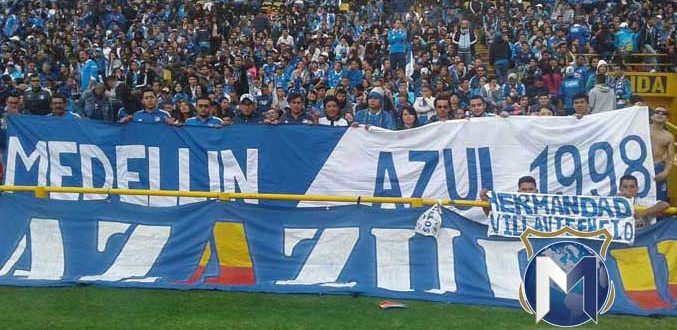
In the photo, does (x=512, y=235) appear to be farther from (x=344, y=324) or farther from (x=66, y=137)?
(x=66, y=137)

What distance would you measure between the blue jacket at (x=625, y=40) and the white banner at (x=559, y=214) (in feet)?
46.8

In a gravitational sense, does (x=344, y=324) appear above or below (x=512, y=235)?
below

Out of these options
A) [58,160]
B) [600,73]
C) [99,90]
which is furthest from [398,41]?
[58,160]

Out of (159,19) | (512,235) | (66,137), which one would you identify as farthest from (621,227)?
(159,19)

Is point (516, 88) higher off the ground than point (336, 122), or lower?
higher

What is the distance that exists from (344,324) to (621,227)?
2.62 meters

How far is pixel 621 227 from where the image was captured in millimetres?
7969

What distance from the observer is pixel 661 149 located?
10570mm

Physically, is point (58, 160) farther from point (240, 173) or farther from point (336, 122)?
point (336, 122)

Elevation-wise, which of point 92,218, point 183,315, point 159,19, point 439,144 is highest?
point 159,19

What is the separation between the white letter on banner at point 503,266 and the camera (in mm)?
8039

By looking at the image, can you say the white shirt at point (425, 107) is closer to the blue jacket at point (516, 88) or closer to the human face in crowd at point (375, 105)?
the blue jacket at point (516, 88)

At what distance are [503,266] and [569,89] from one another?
301 inches

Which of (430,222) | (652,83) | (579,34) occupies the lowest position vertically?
(430,222)
